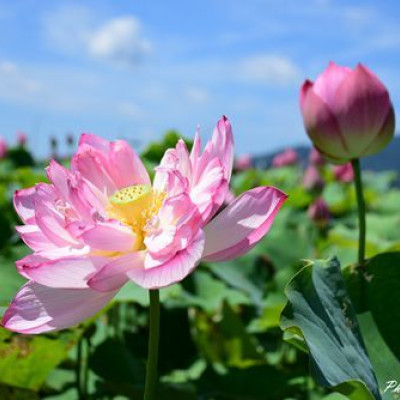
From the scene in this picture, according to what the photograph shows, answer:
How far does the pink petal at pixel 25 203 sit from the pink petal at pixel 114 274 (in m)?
0.18

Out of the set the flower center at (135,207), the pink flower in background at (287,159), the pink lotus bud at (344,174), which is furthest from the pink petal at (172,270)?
the pink flower in background at (287,159)

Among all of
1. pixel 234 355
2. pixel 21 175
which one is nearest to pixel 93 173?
pixel 234 355

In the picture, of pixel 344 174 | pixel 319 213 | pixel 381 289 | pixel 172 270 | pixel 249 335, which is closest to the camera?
pixel 172 270

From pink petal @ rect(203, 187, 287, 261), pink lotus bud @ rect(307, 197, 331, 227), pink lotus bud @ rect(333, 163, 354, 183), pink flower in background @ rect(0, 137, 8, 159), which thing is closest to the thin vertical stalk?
pink petal @ rect(203, 187, 287, 261)

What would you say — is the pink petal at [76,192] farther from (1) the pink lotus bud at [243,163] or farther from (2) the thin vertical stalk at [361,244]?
(1) the pink lotus bud at [243,163]

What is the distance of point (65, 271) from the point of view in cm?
65

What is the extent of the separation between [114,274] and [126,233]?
0.06 metres

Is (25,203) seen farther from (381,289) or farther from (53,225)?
(381,289)

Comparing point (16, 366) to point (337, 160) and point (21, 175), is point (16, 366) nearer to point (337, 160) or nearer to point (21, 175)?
point (337, 160)

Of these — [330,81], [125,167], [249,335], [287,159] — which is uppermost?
[287,159]

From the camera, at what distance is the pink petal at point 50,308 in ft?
2.26

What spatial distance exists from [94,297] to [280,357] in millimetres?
1148

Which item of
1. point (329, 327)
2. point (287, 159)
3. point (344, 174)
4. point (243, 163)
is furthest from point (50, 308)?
point (287, 159)

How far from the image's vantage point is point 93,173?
2.70ft
